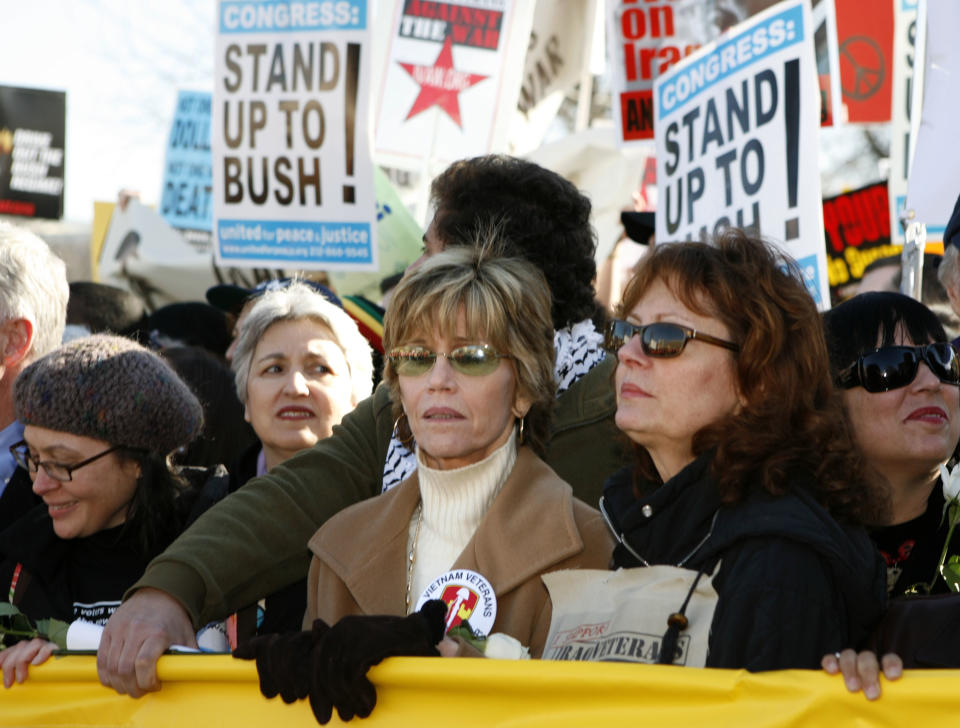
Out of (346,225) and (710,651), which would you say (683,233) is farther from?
→ (710,651)

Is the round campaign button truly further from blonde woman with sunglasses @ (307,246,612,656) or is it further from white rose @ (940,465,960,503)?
white rose @ (940,465,960,503)

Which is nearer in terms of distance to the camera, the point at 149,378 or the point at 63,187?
the point at 149,378

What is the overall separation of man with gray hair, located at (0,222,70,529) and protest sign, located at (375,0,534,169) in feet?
11.6

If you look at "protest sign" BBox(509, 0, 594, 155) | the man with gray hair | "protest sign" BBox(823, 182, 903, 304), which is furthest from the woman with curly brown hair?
"protest sign" BBox(509, 0, 594, 155)

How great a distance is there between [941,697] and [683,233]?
12.7ft

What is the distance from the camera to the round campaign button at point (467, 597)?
2727 millimetres

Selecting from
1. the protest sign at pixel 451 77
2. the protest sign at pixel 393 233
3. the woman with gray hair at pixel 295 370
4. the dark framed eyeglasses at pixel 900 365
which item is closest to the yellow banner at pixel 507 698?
the dark framed eyeglasses at pixel 900 365

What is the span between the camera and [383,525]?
9.96 ft

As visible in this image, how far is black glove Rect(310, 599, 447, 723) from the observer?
88.0 inches

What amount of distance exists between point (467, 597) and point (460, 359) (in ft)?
1.99

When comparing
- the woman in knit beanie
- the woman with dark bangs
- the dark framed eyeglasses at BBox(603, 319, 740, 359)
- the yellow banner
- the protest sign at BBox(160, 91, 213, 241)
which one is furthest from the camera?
the protest sign at BBox(160, 91, 213, 241)

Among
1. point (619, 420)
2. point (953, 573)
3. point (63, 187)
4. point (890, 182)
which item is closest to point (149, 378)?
point (619, 420)

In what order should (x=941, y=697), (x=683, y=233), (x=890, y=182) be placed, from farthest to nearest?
(x=890, y=182) → (x=683, y=233) → (x=941, y=697)

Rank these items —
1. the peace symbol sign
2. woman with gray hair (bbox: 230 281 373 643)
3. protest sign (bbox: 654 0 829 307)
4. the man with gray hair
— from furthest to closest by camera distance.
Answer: the peace symbol sign < protest sign (bbox: 654 0 829 307) < woman with gray hair (bbox: 230 281 373 643) < the man with gray hair
